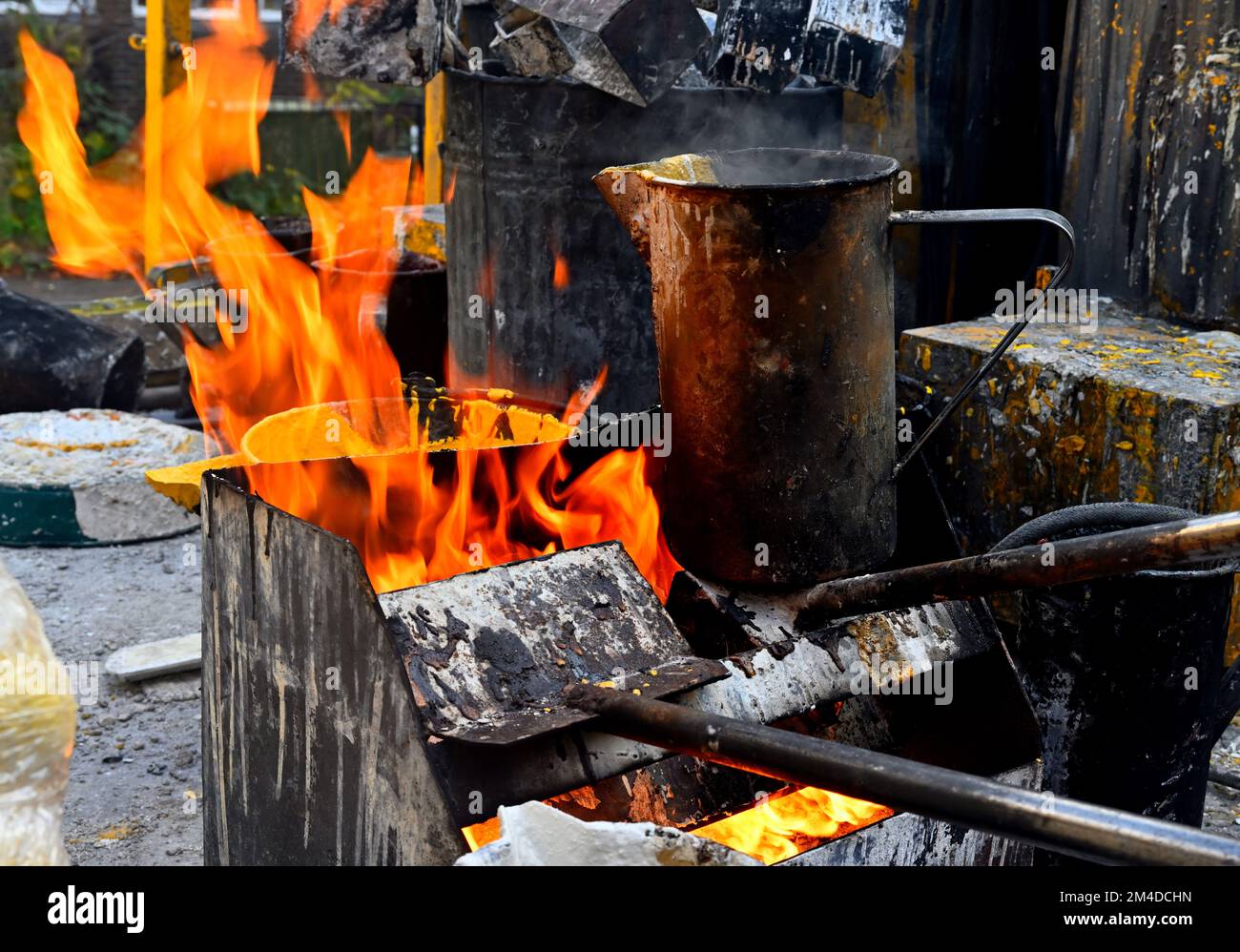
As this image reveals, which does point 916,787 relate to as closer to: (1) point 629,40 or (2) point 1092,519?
(2) point 1092,519

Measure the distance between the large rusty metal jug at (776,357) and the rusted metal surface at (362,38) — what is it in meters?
1.82

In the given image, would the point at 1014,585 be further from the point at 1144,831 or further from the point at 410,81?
the point at 410,81

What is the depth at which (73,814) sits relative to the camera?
11.1 feet

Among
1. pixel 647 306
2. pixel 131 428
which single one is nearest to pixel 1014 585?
pixel 647 306

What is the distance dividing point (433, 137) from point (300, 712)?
4538 millimetres

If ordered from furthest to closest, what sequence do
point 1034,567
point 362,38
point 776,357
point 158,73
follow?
point 158,73 → point 362,38 → point 776,357 → point 1034,567

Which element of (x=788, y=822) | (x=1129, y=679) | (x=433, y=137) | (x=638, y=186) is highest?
(x=433, y=137)

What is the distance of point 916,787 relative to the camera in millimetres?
1746

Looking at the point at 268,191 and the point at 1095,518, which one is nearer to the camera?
the point at 1095,518

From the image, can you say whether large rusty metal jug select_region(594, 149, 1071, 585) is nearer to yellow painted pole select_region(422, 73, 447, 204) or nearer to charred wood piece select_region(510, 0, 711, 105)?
charred wood piece select_region(510, 0, 711, 105)

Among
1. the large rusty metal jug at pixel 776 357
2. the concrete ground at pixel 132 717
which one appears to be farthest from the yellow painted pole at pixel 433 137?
the large rusty metal jug at pixel 776 357

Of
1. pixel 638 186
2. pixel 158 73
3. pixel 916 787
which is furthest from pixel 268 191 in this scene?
pixel 916 787
